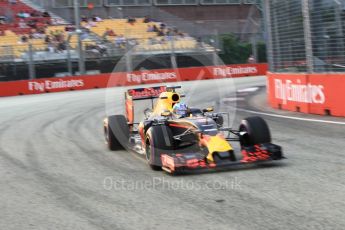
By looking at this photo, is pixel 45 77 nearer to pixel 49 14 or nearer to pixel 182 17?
pixel 49 14

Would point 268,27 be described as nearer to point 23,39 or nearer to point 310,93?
point 310,93

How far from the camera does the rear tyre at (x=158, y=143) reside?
7324mm

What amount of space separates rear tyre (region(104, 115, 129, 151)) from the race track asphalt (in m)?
0.27

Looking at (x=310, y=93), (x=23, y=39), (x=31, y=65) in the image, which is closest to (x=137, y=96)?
(x=310, y=93)

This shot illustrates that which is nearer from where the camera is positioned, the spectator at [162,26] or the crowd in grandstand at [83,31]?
the crowd in grandstand at [83,31]

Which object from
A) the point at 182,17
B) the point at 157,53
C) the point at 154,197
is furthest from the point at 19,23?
the point at 154,197

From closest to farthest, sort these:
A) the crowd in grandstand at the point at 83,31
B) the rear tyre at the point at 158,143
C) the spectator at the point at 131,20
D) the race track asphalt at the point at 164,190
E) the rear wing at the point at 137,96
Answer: the race track asphalt at the point at 164,190, the rear tyre at the point at 158,143, the rear wing at the point at 137,96, the crowd in grandstand at the point at 83,31, the spectator at the point at 131,20

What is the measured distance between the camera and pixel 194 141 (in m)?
7.48

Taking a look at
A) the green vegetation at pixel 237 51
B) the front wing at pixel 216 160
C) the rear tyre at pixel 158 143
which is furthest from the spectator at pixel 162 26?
the front wing at pixel 216 160

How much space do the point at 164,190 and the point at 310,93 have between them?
801 centimetres

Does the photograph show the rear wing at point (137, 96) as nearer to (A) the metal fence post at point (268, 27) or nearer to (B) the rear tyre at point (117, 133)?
(B) the rear tyre at point (117, 133)

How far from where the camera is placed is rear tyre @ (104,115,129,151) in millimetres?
9438

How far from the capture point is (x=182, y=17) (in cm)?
5050

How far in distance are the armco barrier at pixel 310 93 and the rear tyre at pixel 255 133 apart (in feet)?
16.7
